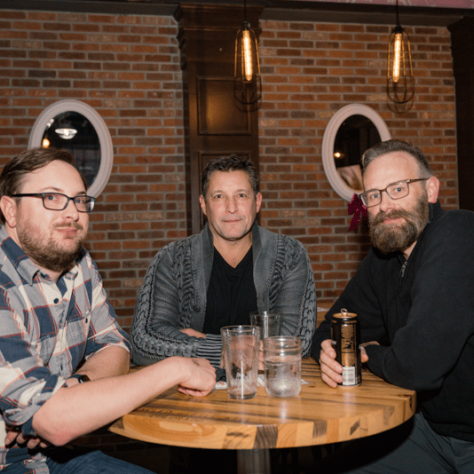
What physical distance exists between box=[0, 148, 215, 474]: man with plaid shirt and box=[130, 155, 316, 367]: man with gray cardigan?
380 millimetres

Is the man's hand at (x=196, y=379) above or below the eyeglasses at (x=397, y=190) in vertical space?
below

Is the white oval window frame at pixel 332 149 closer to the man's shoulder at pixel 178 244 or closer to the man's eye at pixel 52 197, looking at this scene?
the man's shoulder at pixel 178 244

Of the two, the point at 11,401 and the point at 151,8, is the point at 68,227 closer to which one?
the point at 11,401

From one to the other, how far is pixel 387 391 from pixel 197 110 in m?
2.87

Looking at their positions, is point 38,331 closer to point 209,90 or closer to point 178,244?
point 178,244

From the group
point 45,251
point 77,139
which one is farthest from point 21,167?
point 77,139

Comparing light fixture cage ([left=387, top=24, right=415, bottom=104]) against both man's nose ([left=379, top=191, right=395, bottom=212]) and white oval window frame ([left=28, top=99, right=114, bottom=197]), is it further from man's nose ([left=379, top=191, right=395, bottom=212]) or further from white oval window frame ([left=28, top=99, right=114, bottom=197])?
white oval window frame ([left=28, top=99, right=114, bottom=197])

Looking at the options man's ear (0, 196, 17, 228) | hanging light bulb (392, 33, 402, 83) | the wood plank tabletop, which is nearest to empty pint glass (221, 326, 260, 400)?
the wood plank tabletop

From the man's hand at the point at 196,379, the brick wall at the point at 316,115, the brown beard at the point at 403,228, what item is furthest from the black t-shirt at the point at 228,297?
the brick wall at the point at 316,115

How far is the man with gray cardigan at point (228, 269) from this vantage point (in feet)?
6.38

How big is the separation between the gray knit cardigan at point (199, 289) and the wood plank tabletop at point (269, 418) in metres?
0.44

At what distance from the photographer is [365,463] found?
1556 mm

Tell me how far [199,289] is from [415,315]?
3.10 ft

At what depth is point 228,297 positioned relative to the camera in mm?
2088
